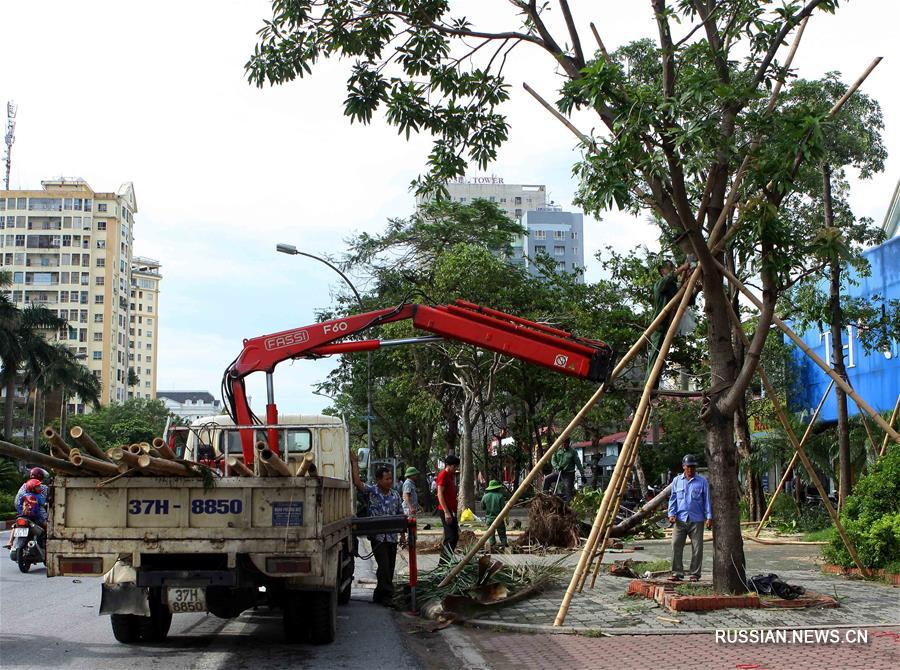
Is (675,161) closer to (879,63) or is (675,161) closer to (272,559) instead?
(879,63)

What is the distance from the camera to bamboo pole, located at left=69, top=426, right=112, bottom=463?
737cm

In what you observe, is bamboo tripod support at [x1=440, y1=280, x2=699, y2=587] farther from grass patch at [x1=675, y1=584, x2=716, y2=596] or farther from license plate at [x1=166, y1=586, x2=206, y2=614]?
license plate at [x1=166, y1=586, x2=206, y2=614]

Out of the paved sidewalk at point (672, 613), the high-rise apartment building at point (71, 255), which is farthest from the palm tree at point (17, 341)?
the high-rise apartment building at point (71, 255)

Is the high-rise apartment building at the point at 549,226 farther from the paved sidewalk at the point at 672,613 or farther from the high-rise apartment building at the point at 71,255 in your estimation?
the paved sidewalk at the point at 672,613

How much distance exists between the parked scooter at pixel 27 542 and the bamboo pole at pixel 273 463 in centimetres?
960

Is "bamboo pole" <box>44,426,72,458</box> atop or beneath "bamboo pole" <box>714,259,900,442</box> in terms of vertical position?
A: beneath

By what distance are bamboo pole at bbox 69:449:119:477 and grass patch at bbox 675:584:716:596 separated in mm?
6335

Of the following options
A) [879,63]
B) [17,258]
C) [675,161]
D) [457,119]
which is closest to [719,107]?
[675,161]

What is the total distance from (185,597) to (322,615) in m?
1.43

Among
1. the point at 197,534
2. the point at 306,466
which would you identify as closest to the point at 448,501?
the point at 306,466

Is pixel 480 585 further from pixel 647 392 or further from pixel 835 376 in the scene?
pixel 835 376

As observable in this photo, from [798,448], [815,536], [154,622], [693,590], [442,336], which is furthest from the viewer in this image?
[815,536]

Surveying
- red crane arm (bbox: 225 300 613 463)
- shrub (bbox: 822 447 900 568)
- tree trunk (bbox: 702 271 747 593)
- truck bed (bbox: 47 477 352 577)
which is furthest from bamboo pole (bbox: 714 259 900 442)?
truck bed (bbox: 47 477 352 577)

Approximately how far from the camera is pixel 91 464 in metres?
7.66
